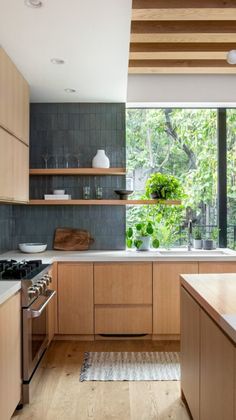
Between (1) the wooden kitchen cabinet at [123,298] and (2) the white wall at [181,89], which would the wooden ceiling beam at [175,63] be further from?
(1) the wooden kitchen cabinet at [123,298]

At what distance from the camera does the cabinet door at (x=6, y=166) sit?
2.83 m

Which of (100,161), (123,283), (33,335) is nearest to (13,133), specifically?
(100,161)

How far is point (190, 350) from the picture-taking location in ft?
7.28

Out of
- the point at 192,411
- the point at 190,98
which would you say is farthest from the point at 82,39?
the point at 192,411

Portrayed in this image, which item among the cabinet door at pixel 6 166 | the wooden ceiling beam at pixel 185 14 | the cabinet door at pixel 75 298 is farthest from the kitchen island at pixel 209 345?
the wooden ceiling beam at pixel 185 14

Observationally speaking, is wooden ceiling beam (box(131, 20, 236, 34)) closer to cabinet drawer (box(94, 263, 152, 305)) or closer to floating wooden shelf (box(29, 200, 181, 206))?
floating wooden shelf (box(29, 200, 181, 206))

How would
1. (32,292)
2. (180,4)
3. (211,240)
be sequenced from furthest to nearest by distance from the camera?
(211,240) → (180,4) → (32,292)

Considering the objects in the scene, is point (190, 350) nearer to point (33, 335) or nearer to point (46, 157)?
point (33, 335)

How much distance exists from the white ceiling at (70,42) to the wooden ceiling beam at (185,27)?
0.40 meters

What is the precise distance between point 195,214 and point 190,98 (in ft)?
4.34

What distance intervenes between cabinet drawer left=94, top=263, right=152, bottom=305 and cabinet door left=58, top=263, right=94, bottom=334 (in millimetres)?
88

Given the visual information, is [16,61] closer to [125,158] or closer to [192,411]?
[125,158]

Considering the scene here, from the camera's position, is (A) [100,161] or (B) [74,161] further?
(B) [74,161]

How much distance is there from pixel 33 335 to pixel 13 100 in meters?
1.87
